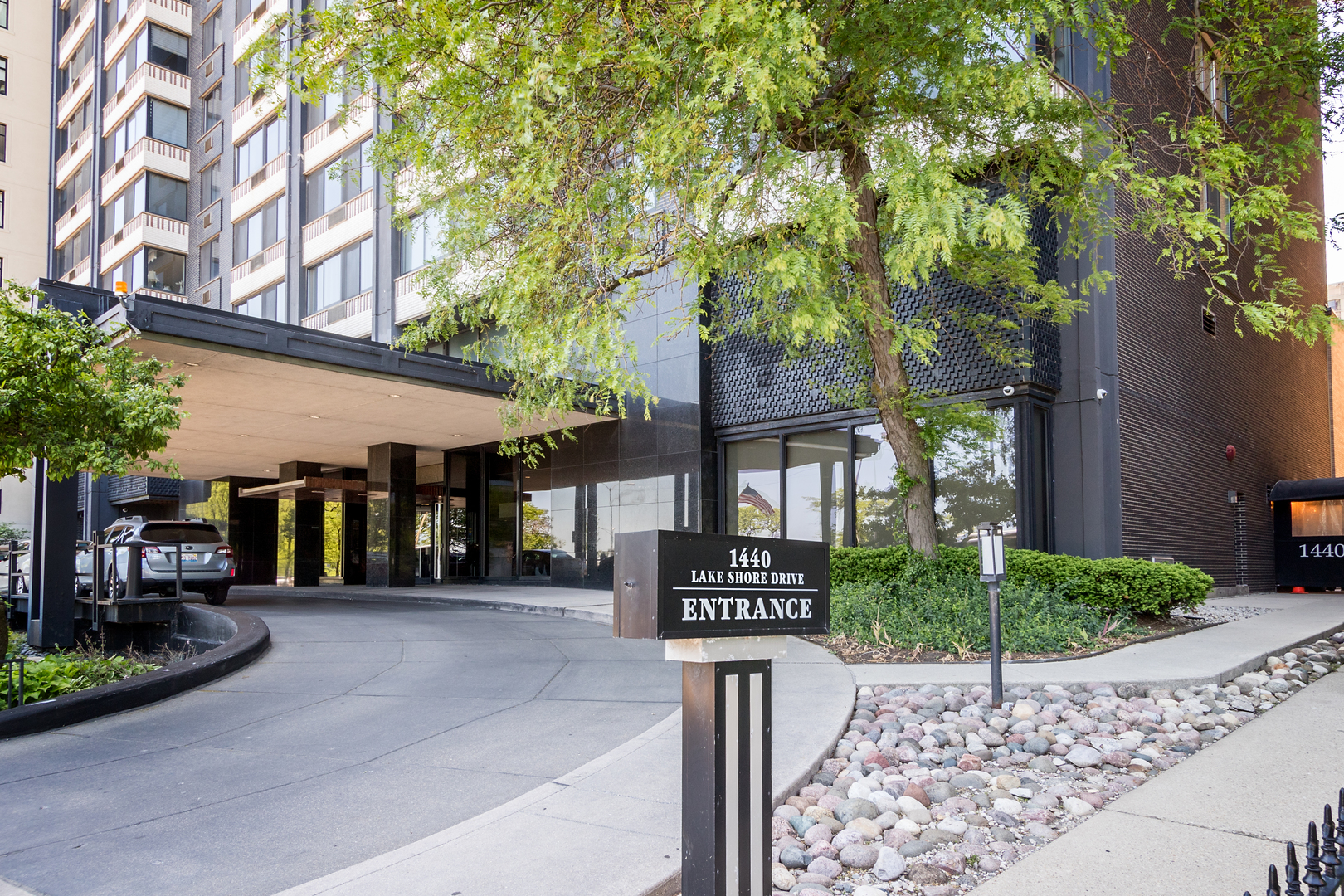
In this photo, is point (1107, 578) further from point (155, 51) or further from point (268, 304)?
point (155, 51)

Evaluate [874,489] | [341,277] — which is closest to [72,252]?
[341,277]

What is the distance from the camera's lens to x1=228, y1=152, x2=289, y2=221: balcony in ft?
93.0

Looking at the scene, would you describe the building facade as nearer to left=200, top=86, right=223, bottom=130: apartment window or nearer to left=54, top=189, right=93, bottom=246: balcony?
left=200, top=86, right=223, bottom=130: apartment window

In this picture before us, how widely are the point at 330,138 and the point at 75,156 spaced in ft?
67.9

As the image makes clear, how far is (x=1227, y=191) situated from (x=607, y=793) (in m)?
7.48

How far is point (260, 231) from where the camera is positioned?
29797 millimetres

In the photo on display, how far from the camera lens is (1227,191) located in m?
Answer: 8.11

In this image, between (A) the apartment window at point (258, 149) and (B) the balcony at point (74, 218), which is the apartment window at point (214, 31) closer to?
(A) the apartment window at point (258, 149)

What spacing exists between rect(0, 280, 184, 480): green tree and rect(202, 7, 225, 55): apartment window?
28.9m

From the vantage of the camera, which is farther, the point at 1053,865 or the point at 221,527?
the point at 221,527

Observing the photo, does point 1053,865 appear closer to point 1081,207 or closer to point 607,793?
point 607,793

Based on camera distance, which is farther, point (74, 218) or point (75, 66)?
point (75, 66)

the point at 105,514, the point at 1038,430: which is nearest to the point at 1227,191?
the point at 1038,430

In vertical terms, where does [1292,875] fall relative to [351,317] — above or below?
below
